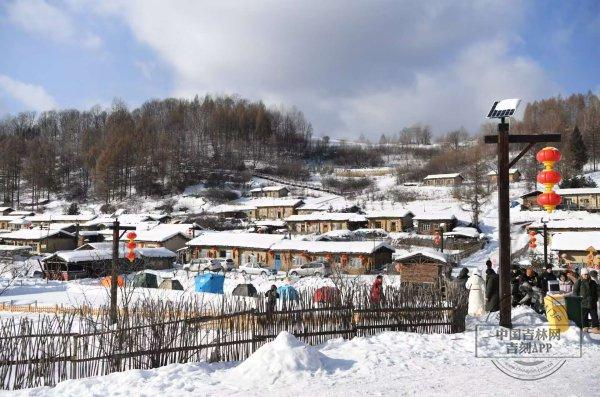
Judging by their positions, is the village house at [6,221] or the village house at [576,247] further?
the village house at [6,221]

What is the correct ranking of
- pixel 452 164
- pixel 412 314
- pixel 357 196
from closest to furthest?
pixel 412 314 < pixel 357 196 < pixel 452 164

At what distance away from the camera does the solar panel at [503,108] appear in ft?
28.5

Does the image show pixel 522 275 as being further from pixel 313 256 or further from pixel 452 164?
pixel 452 164

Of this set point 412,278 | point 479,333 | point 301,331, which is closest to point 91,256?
point 412,278

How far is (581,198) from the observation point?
44.8 meters

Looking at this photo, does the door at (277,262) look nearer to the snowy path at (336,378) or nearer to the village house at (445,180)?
the snowy path at (336,378)

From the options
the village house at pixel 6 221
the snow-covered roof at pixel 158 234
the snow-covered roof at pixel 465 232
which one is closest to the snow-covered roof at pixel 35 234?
the snow-covered roof at pixel 158 234

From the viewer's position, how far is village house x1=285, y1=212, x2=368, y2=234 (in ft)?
146

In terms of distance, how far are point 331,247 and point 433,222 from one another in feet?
47.7

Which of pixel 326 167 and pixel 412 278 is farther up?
pixel 326 167

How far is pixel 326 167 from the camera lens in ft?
273

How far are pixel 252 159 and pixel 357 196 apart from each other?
90.8ft

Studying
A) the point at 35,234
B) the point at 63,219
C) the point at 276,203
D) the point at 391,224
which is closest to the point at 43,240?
the point at 35,234

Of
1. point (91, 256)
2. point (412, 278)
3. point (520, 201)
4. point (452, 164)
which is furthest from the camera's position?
point (452, 164)
